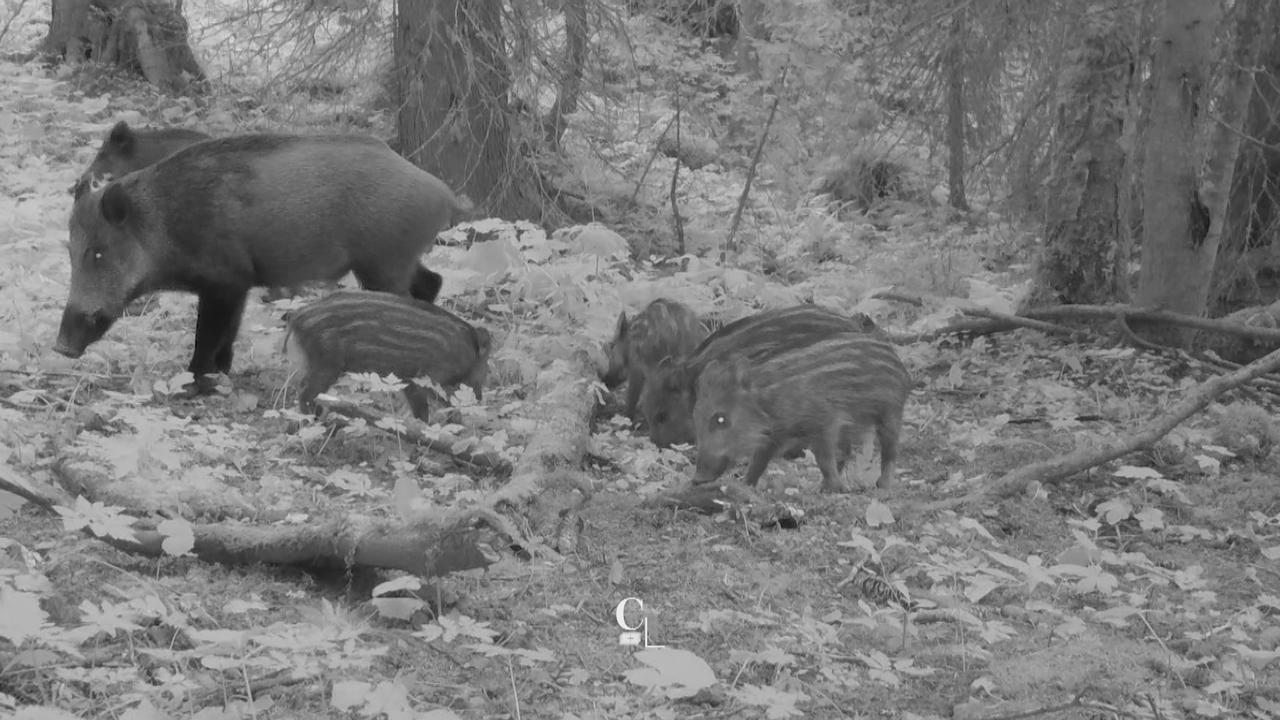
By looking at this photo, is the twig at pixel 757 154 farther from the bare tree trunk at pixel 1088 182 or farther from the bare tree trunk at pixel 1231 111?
the bare tree trunk at pixel 1231 111

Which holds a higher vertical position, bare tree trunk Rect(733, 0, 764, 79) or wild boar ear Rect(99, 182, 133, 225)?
bare tree trunk Rect(733, 0, 764, 79)

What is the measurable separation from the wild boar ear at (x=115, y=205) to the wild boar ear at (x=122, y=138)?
2330 mm

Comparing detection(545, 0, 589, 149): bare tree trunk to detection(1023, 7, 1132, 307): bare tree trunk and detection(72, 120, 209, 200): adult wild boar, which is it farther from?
detection(1023, 7, 1132, 307): bare tree trunk

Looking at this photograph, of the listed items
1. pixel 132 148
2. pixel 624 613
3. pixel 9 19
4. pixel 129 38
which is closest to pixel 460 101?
pixel 132 148

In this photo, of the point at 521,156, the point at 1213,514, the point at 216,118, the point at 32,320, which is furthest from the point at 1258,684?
the point at 216,118

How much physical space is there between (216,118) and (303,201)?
669cm

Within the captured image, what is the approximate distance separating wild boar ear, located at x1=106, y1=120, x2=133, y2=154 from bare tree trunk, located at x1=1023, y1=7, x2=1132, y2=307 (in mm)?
6007

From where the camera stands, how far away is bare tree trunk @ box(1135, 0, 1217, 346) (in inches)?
319

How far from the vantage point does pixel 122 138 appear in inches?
347

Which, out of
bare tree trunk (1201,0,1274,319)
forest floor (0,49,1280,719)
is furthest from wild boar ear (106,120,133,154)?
bare tree trunk (1201,0,1274,319)

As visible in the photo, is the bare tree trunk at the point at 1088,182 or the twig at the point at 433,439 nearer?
the twig at the point at 433,439

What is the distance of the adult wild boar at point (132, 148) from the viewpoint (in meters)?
8.76

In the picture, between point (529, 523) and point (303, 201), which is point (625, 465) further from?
point (303, 201)

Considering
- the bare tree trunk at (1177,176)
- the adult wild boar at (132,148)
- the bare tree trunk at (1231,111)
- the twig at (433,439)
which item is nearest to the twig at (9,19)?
the adult wild boar at (132,148)
